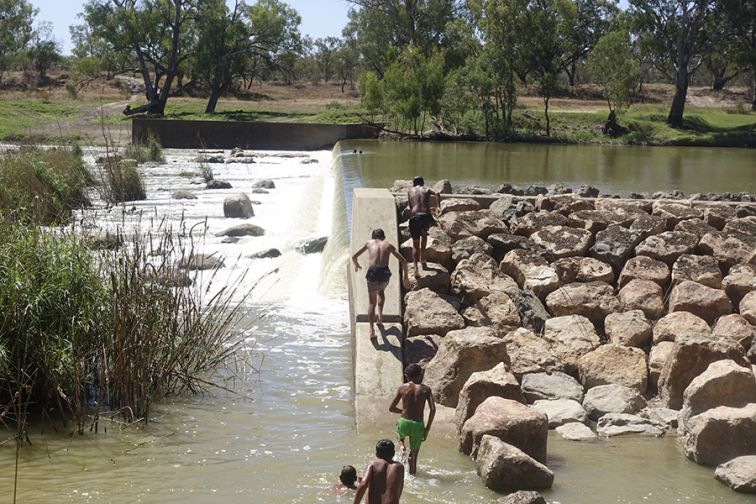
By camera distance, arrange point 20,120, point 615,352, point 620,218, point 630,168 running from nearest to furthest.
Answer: point 615,352
point 620,218
point 630,168
point 20,120

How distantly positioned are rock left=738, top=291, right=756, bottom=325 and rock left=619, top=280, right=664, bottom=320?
0.92m

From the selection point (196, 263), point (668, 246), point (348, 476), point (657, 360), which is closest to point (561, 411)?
point (657, 360)

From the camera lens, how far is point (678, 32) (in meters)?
50.7

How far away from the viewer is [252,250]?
58.9ft

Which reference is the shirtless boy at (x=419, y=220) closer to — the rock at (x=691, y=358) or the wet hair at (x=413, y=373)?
the rock at (x=691, y=358)

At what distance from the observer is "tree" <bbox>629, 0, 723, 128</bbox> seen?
49.9 meters

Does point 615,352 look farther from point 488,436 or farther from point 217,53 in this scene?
point 217,53

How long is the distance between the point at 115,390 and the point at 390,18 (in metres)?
59.3

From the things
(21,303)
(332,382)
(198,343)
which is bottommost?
(332,382)

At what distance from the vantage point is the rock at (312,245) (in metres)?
17.8

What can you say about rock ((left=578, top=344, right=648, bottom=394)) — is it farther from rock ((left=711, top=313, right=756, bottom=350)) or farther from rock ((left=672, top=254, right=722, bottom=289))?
rock ((left=672, top=254, right=722, bottom=289))

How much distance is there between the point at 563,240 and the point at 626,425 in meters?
4.50

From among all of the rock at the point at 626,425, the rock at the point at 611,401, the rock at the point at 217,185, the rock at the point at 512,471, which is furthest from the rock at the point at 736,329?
the rock at the point at 217,185

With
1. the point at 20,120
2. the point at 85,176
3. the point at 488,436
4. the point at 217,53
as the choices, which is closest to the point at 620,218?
the point at 488,436
